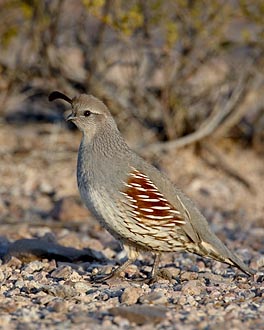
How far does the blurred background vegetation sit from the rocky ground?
1.89ft

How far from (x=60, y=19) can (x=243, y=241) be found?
4.18 metres

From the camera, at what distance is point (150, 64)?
490 inches


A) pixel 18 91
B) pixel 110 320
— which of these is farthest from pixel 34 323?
pixel 18 91

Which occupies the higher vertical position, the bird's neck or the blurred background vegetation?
the blurred background vegetation

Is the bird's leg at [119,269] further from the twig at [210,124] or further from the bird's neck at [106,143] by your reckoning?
the twig at [210,124]

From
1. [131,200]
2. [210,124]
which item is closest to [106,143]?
[131,200]

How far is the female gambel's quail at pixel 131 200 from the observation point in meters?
6.90

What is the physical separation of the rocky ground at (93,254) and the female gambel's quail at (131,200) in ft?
0.94

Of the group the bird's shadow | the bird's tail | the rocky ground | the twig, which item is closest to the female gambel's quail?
the bird's tail

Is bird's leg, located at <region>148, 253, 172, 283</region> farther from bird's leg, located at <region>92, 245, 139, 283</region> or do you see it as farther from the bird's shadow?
the bird's shadow

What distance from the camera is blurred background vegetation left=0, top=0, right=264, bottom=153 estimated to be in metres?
11.3

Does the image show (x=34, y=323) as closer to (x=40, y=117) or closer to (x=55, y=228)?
(x=55, y=228)

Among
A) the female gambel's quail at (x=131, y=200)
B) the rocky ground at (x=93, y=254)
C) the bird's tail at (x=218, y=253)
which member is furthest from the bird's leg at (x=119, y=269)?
the bird's tail at (x=218, y=253)

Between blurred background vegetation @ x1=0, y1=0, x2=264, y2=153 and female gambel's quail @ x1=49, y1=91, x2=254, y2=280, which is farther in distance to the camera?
blurred background vegetation @ x1=0, y1=0, x2=264, y2=153
